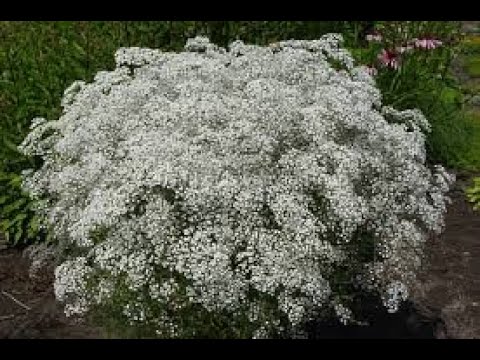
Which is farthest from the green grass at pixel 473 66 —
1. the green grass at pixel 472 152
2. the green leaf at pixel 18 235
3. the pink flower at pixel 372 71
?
the green leaf at pixel 18 235

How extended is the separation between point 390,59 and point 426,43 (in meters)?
0.66

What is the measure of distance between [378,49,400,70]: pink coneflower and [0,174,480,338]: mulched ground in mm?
2040

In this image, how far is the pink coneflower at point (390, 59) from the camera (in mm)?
9734

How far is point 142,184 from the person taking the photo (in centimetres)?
566

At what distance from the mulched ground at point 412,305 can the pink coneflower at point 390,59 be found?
2.04 meters

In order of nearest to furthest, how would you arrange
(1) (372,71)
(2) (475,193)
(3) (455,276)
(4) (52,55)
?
(3) (455,276)
(2) (475,193)
(1) (372,71)
(4) (52,55)

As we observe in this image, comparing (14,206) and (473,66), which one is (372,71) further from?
Result: (473,66)

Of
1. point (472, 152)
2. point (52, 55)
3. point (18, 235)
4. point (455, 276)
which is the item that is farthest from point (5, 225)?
point (472, 152)

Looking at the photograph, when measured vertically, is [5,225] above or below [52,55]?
below

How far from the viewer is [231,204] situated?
5.61 meters

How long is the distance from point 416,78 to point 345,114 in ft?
13.1

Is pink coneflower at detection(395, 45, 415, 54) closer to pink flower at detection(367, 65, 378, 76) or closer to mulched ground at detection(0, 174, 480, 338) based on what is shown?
pink flower at detection(367, 65, 378, 76)
